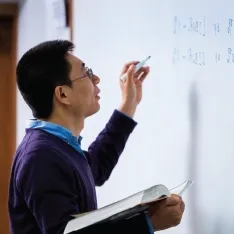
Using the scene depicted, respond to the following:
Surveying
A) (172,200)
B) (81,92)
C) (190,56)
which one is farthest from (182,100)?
(172,200)

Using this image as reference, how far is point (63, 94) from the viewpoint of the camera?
3.69ft

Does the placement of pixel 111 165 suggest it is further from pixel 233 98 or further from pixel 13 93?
pixel 13 93

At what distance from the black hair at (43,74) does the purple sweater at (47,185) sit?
71 mm

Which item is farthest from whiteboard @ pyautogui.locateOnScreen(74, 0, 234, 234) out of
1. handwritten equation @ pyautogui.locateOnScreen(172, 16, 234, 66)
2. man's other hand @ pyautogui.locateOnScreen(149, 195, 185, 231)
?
man's other hand @ pyautogui.locateOnScreen(149, 195, 185, 231)

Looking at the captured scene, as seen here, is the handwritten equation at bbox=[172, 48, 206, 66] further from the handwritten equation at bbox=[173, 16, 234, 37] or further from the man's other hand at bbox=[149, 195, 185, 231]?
the man's other hand at bbox=[149, 195, 185, 231]

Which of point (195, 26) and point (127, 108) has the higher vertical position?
point (195, 26)

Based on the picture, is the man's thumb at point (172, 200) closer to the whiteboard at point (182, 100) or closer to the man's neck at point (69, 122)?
the whiteboard at point (182, 100)

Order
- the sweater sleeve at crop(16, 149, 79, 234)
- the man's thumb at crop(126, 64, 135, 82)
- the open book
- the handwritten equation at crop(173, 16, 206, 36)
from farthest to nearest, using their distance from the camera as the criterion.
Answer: the man's thumb at crop(126, 64, 135, 82)
the handwritten equation at crop(173, 16, 206, 36)
the sweater sleeve at crop(16, 149, 79, 234)
the open book

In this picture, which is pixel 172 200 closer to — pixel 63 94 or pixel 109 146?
pixel 63 94

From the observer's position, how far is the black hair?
1115mm

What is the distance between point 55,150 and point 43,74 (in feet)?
0.61

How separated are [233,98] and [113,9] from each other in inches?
26.1

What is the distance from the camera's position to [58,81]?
112cm

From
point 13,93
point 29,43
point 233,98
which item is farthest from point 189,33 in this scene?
point 13,93
